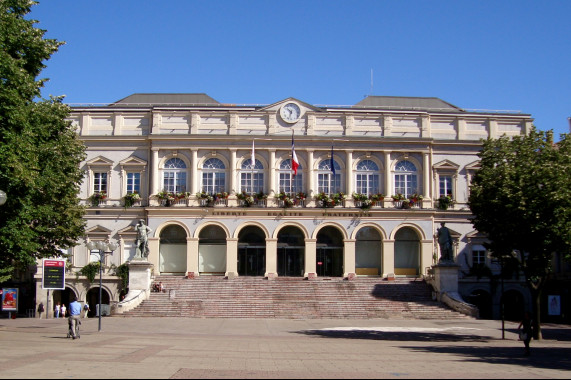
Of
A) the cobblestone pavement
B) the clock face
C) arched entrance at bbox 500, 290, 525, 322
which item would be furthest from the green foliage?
arched entrance at bbox 500, 290, 525, 322

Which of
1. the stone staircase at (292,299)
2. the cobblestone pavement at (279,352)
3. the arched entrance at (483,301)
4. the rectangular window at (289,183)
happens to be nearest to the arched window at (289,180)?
the rectangular window at (289,183)

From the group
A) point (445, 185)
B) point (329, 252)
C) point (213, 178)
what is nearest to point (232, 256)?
point (213, 178)

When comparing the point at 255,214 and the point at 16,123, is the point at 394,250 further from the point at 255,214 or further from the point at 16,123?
the point at 16,123

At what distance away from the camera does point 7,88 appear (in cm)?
2627

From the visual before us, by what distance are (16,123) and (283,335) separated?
49.1ft

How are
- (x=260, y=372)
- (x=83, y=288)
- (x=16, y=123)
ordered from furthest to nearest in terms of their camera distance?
(x=83, y=288)
(x=16, y=123)
(x=260, y=372)

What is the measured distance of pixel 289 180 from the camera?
54875mm

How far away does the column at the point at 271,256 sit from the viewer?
173 feet

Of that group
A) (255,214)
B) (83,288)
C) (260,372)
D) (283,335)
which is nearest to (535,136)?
(283,335)

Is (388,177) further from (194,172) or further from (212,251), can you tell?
(194,172)

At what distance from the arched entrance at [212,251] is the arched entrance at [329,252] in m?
8.01

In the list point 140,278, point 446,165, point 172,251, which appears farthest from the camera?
point 446,165

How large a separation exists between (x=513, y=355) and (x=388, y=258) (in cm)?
2957

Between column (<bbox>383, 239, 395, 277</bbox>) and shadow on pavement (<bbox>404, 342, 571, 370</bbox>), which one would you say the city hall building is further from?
shadow on pavement (<bbox>404, 342, 571, 370</bbox>)
